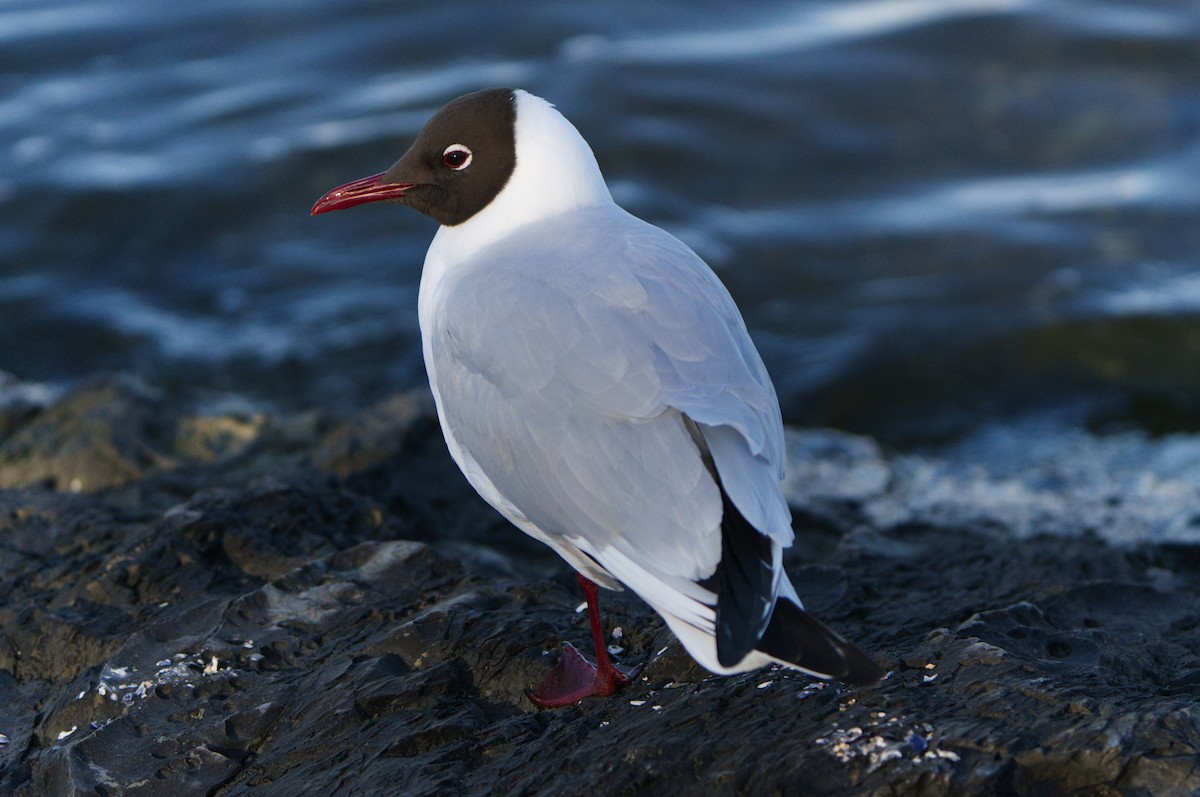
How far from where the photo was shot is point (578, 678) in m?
3.37

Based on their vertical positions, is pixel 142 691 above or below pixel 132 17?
below

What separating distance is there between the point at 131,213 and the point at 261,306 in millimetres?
1998

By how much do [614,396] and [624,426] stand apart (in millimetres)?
78

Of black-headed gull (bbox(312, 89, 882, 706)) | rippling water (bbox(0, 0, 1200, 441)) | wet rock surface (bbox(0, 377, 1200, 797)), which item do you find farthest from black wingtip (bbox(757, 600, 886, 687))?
rippling water (bbox(0, 0, 1200, 441))

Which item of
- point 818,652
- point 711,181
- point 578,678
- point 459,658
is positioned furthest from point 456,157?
point 711,181

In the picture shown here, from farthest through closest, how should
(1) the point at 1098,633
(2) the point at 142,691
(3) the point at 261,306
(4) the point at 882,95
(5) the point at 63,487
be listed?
(4) the point at 882,95
(3) the point at 261,306
(5) the point at 63,487
(1) the point at 1098,633
(2) the point at 142,691

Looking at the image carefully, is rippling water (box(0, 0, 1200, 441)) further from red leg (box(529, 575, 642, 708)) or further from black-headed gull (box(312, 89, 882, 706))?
red leg (box(529, 575, 642, 708))

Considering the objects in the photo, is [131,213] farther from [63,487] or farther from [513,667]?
[513,667]

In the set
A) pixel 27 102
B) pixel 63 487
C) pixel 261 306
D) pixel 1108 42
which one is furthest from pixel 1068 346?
pixel 27 102

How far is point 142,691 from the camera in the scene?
3.43 m

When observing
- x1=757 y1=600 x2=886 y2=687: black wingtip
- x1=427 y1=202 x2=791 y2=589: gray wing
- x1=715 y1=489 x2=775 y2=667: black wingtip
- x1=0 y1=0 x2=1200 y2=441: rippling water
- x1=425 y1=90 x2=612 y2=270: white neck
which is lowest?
x1=0 y1=0 x2=1200 y2=441: rippling water

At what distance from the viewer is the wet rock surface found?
2.83 m

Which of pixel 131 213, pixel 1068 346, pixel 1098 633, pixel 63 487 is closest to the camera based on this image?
pixel 1098 633

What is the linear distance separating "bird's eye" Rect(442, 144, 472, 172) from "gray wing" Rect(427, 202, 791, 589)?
0.60m
